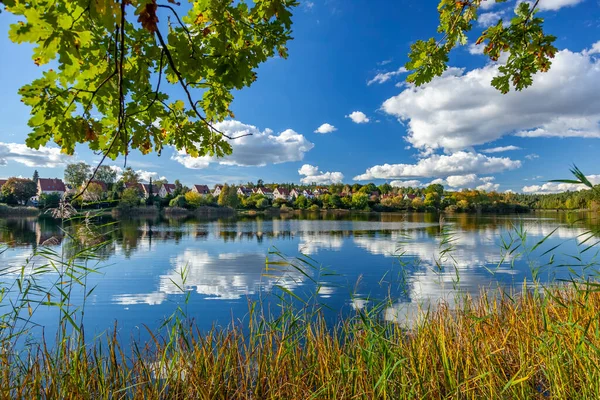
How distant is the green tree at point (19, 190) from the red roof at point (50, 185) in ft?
35.6

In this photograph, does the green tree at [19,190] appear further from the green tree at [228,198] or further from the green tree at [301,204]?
the green tree at [301,204]

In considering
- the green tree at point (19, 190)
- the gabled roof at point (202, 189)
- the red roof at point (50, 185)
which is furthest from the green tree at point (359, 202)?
the green tree at point (19, 190)

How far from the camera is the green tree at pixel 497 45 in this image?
491 centimetres

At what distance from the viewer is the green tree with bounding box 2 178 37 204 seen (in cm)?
5744

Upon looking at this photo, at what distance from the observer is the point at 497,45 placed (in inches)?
199

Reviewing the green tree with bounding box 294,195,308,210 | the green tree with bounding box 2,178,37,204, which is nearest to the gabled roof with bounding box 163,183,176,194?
the green tree with bounding box 2,178,37,204

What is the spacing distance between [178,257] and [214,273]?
5.06m

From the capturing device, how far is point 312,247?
2139 centimetres

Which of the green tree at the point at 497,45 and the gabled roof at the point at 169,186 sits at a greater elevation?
the gabled roof at the point at 169,186

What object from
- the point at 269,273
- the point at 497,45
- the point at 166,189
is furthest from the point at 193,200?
the point at 497,45

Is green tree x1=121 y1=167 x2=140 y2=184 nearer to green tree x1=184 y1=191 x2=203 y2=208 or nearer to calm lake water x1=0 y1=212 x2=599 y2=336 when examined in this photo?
green tree x1=184 y1=191 x2=203 y2=208

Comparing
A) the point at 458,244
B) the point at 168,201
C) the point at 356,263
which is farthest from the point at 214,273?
the point at 168,201

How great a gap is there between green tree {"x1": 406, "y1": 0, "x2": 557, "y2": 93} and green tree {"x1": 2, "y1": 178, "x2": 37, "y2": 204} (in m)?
72.9

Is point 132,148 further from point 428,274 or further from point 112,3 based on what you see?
point 428,274
